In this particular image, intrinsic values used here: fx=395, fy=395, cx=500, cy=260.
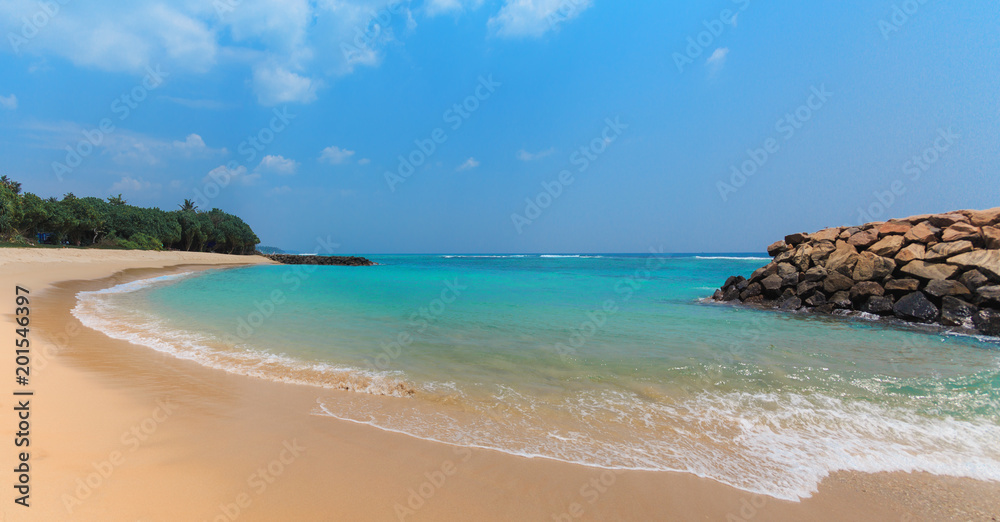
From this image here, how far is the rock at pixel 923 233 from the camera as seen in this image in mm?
13594

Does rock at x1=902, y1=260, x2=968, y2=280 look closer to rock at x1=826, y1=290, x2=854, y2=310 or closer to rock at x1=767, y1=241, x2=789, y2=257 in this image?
rock at x1=826, y1=290, x2=854, y2=310

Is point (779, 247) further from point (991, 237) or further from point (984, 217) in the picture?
point (991, 237)

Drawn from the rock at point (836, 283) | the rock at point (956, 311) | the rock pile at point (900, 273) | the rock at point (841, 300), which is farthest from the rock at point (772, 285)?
the rock at point (956, 311)

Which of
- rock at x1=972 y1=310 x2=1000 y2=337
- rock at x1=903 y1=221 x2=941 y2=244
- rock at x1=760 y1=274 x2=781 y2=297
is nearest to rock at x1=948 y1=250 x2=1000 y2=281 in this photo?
rock at x1=972 y1=310 x2=1000 y2=337

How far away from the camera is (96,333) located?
831cm

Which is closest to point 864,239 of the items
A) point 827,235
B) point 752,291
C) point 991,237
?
point 827,235

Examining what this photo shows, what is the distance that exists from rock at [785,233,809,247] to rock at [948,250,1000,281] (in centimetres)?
526

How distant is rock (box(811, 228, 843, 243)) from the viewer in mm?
16469

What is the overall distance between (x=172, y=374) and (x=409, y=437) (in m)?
4.29

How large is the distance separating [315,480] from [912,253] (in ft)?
60.5

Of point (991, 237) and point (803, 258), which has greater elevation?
point (991, 237)

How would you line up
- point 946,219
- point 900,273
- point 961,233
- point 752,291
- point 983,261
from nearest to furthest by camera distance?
point 983,261 < point 961,233 < point 900,273 < point 946,219 < point 752,291

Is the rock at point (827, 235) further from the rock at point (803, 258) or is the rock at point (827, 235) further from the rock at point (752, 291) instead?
the rock at point (752, 291)

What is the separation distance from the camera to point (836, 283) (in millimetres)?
14586
